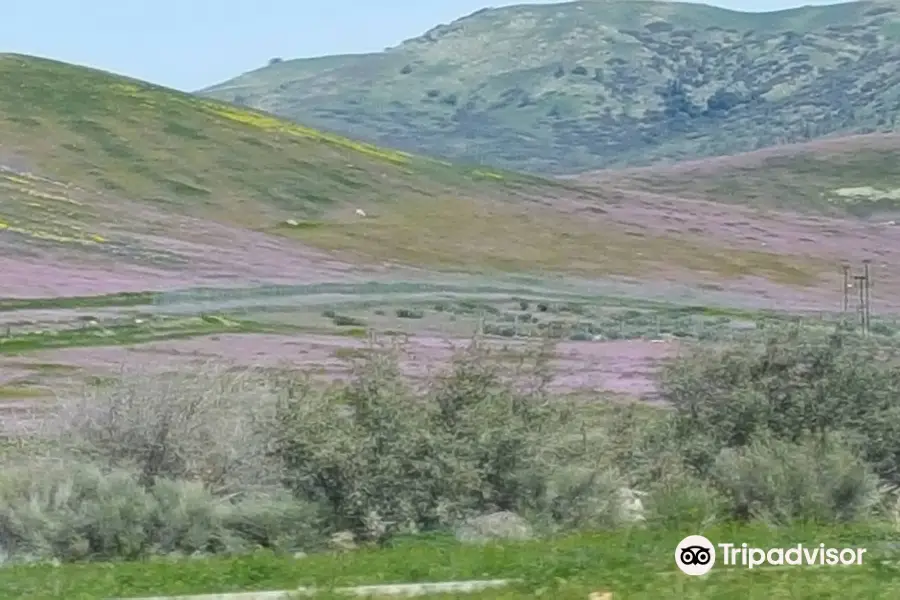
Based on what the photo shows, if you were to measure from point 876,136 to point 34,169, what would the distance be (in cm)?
8419

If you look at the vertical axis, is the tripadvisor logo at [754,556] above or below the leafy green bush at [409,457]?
above

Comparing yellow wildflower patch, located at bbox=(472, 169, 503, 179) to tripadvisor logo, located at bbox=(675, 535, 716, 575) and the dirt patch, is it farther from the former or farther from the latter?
tripadvisor logo, located at bbox=(675, 535, 716, 575)

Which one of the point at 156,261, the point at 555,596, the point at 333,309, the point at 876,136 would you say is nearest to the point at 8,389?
the point at 333,309

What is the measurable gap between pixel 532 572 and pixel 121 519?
6.56 metres

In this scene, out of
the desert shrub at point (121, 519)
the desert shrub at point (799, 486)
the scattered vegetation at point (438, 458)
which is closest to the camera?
the desert shrub at point (121, 519)

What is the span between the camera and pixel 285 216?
92562 mm

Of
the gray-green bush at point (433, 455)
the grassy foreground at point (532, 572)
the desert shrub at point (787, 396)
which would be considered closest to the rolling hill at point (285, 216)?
the gray-green bush at point (433, 455)

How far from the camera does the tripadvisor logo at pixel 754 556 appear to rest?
13.0m

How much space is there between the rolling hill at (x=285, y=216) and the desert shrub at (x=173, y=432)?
38030mm

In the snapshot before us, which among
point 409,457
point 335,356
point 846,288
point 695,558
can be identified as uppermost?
point 695,558

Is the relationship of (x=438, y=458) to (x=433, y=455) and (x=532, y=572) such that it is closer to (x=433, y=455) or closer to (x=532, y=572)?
(x=433, y=455)

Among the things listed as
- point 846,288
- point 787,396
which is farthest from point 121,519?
point 846,288

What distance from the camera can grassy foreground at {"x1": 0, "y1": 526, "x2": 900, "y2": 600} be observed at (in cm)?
1202

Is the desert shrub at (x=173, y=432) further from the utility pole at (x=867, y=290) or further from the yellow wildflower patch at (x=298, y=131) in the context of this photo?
the yellow wildflower patch at (x=298, y=131)
